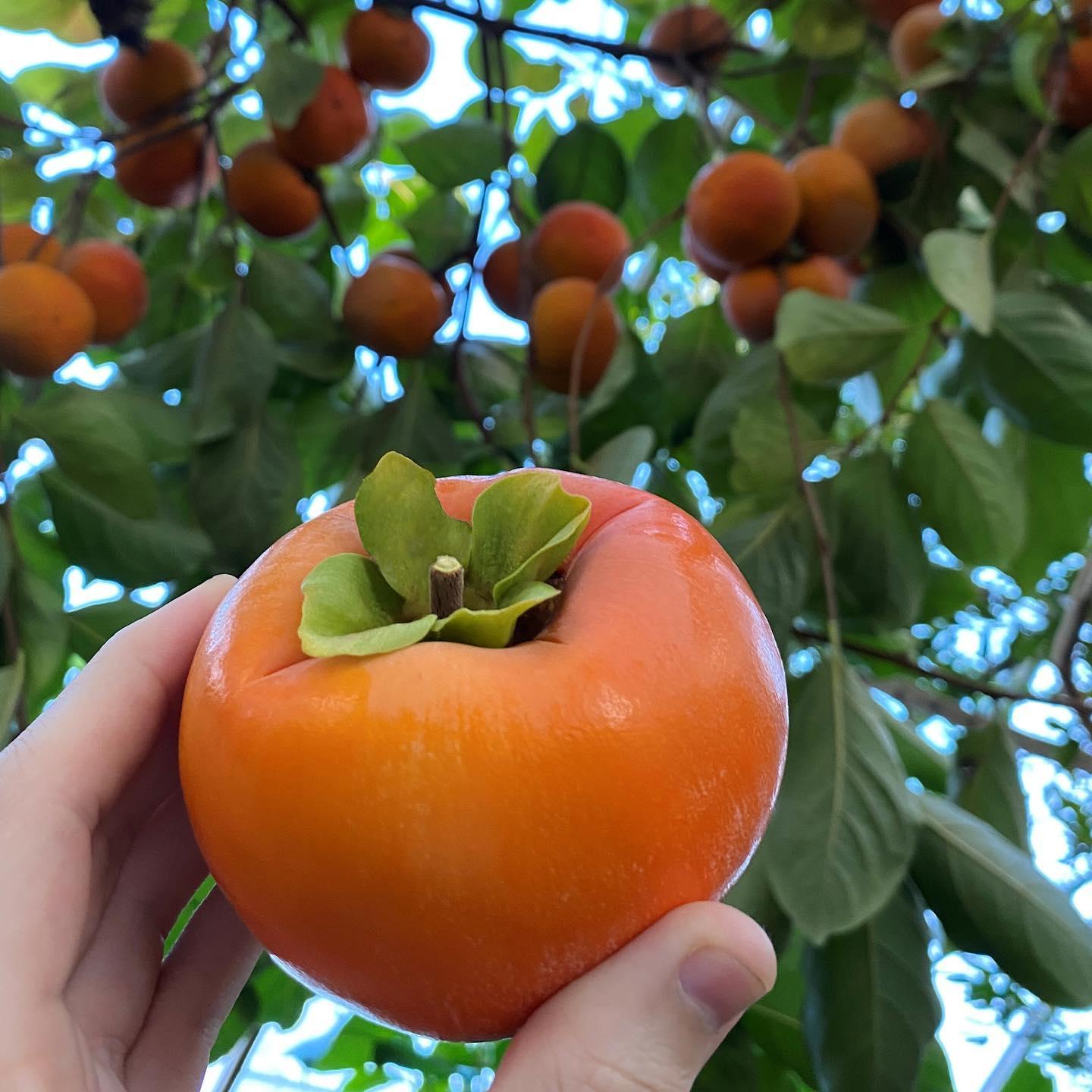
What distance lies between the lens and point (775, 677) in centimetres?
36

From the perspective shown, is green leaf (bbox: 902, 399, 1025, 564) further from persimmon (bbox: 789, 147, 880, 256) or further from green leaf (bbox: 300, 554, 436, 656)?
green leaf (bbox: 300, 554, 436, 656)

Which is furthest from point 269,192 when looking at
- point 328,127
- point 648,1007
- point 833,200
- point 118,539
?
point 648,1007

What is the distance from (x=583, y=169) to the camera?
0.86m

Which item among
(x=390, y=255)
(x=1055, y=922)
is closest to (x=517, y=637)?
(x=1055, y=922)

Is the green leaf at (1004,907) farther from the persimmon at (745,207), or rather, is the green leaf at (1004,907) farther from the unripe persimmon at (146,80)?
the unripe persimmon at (146,80)

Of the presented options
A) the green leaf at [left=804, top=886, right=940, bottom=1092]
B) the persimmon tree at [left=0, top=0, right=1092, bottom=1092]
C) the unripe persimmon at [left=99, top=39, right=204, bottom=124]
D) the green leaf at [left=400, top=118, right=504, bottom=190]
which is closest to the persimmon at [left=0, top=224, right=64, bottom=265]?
the persimmon tree at [left=0, top=0, right=1092, bottom=1092]

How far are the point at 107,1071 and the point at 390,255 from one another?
59 centimetres

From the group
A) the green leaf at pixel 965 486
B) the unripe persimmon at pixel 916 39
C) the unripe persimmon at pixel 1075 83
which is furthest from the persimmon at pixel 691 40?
the green leaf at pixel 965 486

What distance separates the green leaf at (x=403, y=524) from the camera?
0.37 meters

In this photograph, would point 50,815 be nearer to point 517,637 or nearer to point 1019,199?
point 517,637

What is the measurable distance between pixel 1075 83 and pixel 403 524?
66cm

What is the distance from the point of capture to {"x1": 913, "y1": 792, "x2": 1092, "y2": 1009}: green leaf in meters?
0.52

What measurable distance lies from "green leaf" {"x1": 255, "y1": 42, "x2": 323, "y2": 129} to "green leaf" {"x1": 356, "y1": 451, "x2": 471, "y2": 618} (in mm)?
411

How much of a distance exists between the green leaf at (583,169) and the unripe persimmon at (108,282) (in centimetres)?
36
